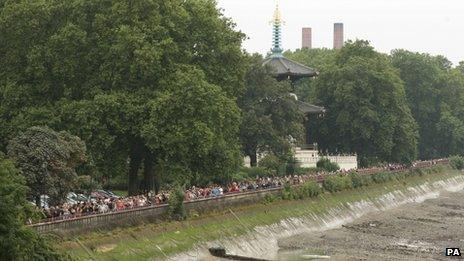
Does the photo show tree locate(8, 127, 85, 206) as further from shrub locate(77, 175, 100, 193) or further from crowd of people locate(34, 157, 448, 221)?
shrub locate(77, 175, 100, 193)

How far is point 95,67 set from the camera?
51.2 meters

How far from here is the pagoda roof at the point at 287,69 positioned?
90.2 metres

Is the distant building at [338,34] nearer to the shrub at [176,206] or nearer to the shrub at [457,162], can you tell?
the shrub at [457,162]

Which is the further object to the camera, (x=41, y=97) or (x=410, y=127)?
(x=410, y=127)

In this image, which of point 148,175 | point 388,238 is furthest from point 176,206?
point 388,238

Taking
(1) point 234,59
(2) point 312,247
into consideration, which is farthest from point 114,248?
(1) point 234,59

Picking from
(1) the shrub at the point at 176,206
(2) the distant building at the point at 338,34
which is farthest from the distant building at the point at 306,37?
(1) the shrub at the point at 176,206

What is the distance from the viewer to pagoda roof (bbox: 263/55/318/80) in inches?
3549

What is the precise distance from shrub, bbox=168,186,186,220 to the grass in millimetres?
551

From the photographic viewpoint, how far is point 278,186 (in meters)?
58.1

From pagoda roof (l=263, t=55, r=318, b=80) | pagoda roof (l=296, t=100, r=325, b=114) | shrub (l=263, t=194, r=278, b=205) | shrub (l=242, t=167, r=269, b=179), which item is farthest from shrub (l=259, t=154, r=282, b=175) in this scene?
shrub (l=263, t=194, r=278, b=205)

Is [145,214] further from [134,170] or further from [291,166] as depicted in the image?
[291,166]

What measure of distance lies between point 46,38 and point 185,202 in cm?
1521

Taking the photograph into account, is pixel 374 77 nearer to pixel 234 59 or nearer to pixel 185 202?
pixel 234 59
